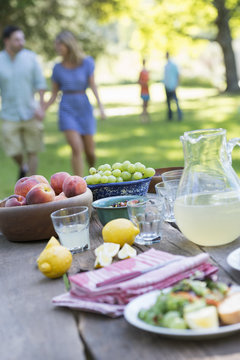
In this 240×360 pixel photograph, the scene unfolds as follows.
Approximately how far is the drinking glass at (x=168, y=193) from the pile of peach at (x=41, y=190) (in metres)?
0.29

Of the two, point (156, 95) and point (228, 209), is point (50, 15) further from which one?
point (228, 209)

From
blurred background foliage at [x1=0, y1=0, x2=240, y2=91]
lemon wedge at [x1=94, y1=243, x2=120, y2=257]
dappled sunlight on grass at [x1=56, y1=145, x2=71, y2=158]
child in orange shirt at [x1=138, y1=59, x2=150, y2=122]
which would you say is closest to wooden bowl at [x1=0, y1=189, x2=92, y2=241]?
lemon wedge at [x1=94, y1=243, x2=120, y2=257]

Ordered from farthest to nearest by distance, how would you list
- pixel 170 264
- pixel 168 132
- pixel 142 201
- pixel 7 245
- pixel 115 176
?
pixel 168 132 → pixel 115 176 → pixel 7 245 → pixel 142 201 → pixel 170 264

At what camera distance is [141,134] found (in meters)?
12.3

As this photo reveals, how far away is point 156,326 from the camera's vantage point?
107 centimetres

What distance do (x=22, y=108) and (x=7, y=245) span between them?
15.9 feet

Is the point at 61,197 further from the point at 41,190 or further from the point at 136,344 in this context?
the point at 136,344

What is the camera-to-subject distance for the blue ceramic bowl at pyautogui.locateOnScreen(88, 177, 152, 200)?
222 centimetres

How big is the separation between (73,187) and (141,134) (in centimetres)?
1041

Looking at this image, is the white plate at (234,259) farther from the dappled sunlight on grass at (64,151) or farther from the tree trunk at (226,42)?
the tree trunk at (226,42)

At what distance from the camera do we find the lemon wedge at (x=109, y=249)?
158 centimetres

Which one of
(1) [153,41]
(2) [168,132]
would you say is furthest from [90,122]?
(1) [153,41]

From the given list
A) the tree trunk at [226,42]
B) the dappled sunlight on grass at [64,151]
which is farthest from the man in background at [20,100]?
the tree trunk at [226,42]

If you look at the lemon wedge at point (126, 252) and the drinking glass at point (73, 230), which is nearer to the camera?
the lemon wedge at point (126, 252)
